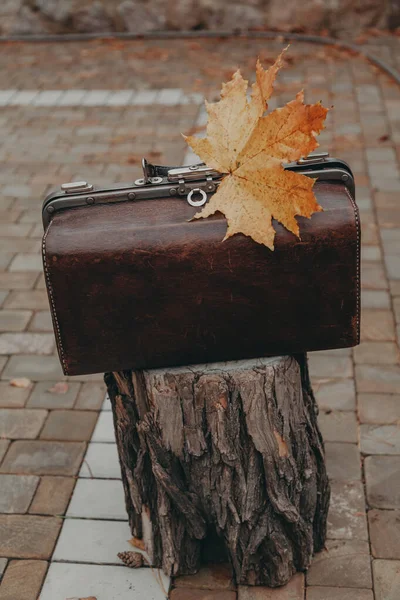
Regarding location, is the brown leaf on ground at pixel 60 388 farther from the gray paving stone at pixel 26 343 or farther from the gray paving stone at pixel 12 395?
the gray paving stone at pixel 26 343

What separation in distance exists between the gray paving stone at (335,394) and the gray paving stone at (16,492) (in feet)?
4.17

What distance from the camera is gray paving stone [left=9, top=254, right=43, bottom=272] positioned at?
479 centimetres

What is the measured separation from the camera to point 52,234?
7.31ft

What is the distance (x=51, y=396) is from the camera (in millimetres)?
3729

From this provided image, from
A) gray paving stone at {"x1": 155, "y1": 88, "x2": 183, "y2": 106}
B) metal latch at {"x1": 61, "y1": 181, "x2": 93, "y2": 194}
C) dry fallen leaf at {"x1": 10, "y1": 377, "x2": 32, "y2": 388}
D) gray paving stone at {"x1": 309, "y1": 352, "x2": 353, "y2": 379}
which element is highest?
gray paving stone at {"x1": 155, "y1": 88, "x2": 183, "y2": 106}

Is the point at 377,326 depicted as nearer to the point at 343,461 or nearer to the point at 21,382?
the point at 343,461

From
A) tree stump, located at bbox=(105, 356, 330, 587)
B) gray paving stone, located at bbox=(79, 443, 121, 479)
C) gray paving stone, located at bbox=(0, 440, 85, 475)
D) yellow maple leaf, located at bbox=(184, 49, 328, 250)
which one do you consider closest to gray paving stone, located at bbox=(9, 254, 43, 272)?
gray paving stone, located at bbox=(0, 440, 85, 475)

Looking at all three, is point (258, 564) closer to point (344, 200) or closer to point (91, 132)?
point (344, 200)

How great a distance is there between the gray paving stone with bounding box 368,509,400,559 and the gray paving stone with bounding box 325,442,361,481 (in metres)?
0.21

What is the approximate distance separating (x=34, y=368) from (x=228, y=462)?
5.62 feet

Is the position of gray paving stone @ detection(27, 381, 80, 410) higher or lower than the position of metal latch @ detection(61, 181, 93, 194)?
lower

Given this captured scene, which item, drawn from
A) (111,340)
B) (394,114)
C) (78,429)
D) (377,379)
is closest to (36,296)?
(78,429)

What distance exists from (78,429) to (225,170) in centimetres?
166

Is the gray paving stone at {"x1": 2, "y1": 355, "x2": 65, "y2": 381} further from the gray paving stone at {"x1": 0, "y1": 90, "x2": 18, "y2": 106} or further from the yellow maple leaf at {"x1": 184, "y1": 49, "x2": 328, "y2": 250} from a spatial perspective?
the gray paving stone at {"x1": 0, "y1": 90, "x2": 18, "y2": 106}
